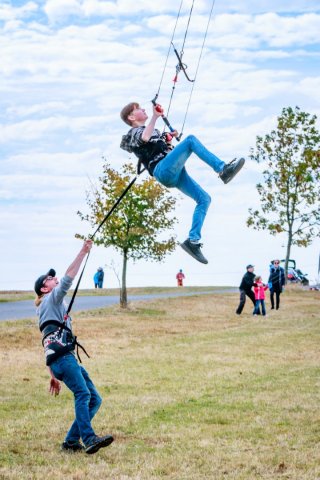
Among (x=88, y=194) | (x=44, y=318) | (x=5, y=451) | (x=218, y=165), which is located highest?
(x=88, y=194)

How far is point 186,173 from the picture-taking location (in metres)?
8.47

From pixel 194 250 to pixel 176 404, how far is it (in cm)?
711

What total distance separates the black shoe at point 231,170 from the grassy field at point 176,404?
3.63 meters

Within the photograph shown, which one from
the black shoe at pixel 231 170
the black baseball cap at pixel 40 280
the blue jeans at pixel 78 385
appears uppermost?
the black shoe at pixel 231 170

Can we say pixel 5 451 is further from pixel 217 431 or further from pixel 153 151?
pixel 153 151

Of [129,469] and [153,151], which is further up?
[153,151]

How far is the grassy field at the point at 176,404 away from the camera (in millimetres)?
9727

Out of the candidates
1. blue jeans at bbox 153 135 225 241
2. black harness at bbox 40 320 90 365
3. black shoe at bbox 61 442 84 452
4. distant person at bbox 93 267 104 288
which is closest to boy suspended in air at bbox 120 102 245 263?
blue jeans at bbox 153 135 225 241

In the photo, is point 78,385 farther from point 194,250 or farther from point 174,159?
point 174,159

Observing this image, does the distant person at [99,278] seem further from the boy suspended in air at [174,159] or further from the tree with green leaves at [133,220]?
the boy suspended in air at [174,159]

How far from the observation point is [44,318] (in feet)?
32.1

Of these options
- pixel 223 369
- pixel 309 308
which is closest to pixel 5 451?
pixel 223 369

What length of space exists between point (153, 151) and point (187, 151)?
0.44 m

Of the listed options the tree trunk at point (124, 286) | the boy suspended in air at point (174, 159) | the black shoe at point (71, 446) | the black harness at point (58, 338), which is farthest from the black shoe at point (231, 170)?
the tree trunk at point (124, 286)
